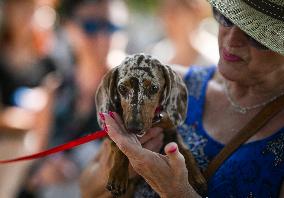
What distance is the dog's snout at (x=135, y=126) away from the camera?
1915mm

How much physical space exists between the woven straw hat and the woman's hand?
0.50 metres

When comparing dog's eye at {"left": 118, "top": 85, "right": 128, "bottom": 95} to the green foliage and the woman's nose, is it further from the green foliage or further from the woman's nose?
the green foliage

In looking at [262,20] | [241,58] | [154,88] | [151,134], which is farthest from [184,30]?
[154,88]

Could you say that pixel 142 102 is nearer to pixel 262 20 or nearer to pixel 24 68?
pixel 262 20

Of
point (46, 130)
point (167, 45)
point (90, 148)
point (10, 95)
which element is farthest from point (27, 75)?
point (167, 45)

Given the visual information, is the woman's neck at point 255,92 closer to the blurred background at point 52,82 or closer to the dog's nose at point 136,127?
the dog's nose at point 136,127

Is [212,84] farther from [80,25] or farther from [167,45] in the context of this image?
[167,45]

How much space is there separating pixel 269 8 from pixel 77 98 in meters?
2.28

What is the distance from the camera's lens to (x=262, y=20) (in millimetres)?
2135

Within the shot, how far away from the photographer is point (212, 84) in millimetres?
2715

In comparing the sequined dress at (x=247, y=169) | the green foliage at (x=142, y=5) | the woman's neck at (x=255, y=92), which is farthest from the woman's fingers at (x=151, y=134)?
the green foliage at (x=142, y=5)

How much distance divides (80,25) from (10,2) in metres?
0.64

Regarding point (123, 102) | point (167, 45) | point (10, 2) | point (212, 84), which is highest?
point (123, 102)

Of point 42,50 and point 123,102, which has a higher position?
point 123,102
